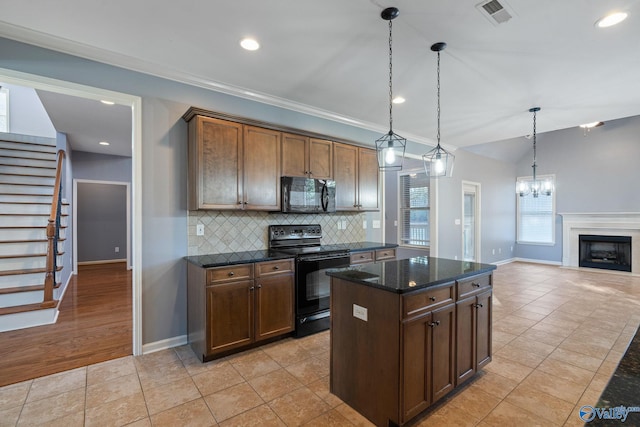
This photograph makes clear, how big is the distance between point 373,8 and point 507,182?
7.94 m

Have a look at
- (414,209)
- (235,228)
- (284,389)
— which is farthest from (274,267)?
(414,209)

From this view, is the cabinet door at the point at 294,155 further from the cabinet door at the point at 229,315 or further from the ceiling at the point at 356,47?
the cabinet door at the point at 229,315

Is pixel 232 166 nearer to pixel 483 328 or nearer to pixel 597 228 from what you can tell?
pixel 483 328

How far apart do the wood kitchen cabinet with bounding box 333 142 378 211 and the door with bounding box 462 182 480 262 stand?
12.7ft

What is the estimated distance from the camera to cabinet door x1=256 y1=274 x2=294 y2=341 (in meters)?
3.00

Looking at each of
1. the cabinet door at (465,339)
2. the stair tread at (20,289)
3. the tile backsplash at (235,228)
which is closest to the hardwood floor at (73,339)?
the stair tread at (20,289)

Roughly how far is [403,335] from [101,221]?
8947 mm

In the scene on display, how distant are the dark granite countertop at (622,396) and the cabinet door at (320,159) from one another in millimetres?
3172

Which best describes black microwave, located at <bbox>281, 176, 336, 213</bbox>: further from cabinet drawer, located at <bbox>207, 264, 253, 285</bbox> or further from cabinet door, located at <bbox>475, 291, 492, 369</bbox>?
cabinet door, located at <bbox>475, 291, 492, 369</bbox>

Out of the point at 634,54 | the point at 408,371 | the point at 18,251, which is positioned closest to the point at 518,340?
the point at 408,371

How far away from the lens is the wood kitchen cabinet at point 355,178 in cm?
404

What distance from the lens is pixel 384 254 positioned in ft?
13.4

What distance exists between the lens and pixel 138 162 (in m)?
2.92

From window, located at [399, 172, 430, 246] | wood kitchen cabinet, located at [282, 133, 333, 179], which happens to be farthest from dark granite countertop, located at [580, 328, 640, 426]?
window, located at [399, 172, 430, 246]
